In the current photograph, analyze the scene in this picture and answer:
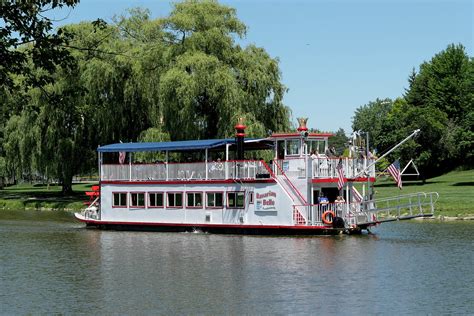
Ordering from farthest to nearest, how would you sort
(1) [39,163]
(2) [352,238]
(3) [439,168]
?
(3) [439,168], (1) [39,163], (2) [352,238]

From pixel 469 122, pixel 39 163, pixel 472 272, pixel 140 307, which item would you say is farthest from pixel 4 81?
pixel 469 122

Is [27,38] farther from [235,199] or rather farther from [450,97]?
[450,97]

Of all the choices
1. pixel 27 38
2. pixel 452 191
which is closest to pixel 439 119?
pixel 452 191

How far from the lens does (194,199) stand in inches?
1606

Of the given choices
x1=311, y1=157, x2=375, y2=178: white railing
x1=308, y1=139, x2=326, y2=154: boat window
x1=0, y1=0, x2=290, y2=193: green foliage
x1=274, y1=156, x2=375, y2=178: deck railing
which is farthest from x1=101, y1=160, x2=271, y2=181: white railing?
x1=0, y1=0, x2=290, y2=193: green foliage

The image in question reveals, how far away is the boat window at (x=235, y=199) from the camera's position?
1544 inches

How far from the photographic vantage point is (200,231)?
40656 millimetres

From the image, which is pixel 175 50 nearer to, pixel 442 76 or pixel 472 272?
pixel 472 272

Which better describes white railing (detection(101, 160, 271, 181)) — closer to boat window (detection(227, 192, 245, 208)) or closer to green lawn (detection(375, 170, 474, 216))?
boat window (detection(227, 192, 245, 208))

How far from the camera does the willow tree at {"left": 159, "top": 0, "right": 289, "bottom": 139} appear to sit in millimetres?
51531

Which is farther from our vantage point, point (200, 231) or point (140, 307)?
point (200, 231)

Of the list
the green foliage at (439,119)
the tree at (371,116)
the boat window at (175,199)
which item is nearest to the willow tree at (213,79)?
the boat window at (175,199)

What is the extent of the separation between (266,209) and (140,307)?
59.4ft

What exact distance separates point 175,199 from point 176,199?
52 mm
